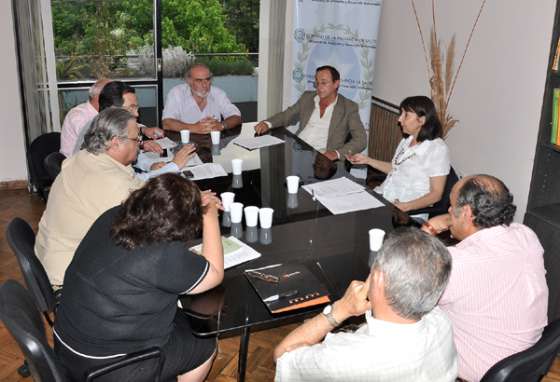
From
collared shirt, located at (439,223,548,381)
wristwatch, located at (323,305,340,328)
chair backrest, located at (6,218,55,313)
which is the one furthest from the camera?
chair backrest, located at (6,218,55,313)

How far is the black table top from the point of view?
6.07ft

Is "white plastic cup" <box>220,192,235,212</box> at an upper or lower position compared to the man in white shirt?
lower

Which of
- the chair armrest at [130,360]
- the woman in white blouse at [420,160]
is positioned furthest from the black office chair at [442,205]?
the chair armrest at [130,360]

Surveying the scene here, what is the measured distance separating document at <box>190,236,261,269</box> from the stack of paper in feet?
1.76

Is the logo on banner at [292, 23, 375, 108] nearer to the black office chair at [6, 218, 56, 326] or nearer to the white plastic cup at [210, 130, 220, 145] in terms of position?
the white plastic cup at [210, 130, 220, 145]

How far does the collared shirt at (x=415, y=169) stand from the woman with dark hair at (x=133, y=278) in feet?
5.11

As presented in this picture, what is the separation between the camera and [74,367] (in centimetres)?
187

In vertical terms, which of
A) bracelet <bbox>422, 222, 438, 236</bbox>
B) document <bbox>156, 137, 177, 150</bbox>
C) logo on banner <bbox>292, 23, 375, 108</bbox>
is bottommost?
bracelet <bbox>422, 222, 438, 236</bbox>

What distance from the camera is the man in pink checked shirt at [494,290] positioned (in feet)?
6.03

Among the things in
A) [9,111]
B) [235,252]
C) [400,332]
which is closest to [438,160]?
[235,252]

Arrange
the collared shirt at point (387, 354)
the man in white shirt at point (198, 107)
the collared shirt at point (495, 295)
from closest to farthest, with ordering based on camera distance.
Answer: the collared shirt at point (387, 354), the collared shirt at point (495, 295), the man in white shirt at point (198, 107)

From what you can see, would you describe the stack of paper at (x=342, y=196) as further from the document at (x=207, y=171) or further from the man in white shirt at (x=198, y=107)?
the man in white shirt at (x=198, y=107)

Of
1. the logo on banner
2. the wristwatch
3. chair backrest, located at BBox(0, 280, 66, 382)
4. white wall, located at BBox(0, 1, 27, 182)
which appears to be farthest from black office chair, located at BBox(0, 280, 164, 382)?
the logo on banner

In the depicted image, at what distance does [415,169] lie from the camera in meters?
3.11
